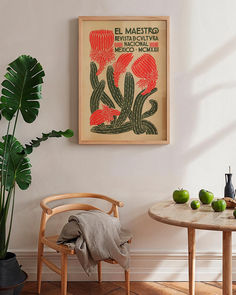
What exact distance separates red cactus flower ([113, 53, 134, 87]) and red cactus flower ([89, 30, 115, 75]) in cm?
10

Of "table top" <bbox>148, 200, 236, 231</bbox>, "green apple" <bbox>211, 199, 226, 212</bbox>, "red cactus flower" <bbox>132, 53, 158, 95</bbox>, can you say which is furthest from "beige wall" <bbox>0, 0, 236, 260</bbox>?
"green apple" <bbox>211, 199, 226, 212</bbox>

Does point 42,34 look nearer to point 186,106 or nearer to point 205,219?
point 186,106

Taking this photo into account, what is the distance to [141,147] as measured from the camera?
304 centimetres

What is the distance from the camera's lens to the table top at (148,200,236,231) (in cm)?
203

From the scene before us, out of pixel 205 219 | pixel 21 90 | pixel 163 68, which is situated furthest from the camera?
pixel 163 68

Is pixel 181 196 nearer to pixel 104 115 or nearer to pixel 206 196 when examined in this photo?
pixel 206 196

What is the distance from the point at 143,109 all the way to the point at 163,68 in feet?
1.22

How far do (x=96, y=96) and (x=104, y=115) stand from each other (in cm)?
17

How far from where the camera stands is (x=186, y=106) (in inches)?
119

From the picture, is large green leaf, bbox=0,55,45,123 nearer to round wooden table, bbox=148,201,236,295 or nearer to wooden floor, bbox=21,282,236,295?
round wooden table, bbox=148,201,236,295

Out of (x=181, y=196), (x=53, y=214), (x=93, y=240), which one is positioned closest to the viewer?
(x=93, y=240)

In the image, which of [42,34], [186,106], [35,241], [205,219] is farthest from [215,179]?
[42,34]

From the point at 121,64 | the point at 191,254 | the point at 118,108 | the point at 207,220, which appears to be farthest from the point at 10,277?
the point at 121,64

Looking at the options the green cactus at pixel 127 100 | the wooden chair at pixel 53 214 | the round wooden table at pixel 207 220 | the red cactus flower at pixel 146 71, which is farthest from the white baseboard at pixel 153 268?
the red cactus flower at pixel 146 71
